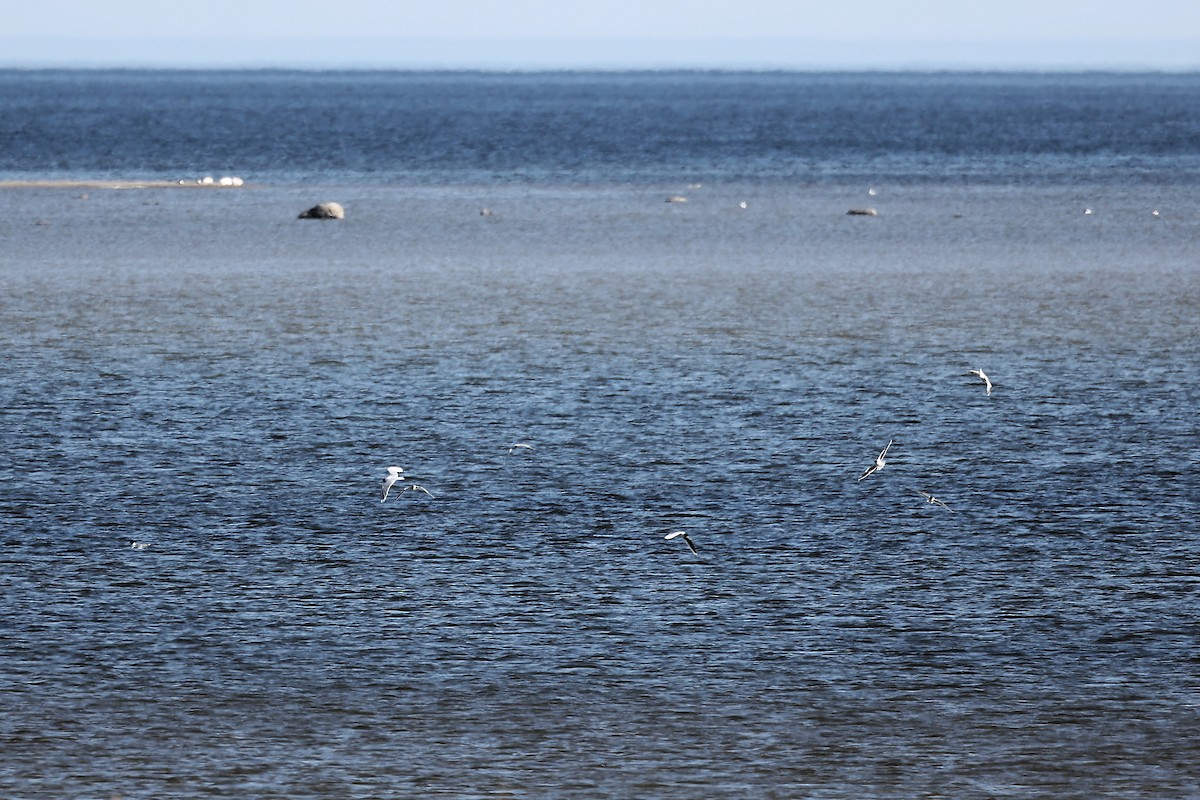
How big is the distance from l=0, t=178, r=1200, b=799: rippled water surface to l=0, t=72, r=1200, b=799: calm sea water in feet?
0.17

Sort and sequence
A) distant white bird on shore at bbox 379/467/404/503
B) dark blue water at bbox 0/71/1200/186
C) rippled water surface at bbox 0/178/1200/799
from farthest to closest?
1. dark blue water at bbox 0/71/1200/186
2. distant white bird on shore at bbox 379/467/404/503
3. rippled water surface at bbox 0/178/1200/799

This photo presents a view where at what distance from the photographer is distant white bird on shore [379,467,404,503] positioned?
54.7 feet

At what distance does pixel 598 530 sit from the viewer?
17.1m

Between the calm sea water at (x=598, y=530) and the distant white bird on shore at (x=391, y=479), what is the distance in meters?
0.17

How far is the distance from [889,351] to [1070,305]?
25.5 feet

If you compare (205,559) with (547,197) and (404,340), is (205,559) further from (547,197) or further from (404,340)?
(547,197)

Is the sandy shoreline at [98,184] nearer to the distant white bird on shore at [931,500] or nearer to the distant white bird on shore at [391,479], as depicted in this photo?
the distant white bird on shore at [391,479]

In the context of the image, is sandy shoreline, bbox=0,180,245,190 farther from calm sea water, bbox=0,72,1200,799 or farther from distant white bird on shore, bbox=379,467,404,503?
distant white bird on shore, bbox=379,467,404,503

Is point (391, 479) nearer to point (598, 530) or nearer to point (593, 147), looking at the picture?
point (598, 530)

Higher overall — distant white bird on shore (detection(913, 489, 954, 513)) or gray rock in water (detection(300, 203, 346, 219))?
distant white bird on shore (detection(913, 489, 954, 513))

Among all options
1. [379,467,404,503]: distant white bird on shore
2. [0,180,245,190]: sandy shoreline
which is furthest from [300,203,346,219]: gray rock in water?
[379,467,404,503]: distant white bird on shore

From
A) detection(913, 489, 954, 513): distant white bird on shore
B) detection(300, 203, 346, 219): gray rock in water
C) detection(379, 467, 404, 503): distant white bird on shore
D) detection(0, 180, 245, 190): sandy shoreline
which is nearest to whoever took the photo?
detection(379, 467, 404, 503): distant white bird on shore

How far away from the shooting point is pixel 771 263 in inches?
1731

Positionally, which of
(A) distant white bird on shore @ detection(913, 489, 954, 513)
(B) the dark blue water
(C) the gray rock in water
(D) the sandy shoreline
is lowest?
(B) the dark blue water
